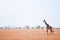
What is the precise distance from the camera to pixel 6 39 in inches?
167

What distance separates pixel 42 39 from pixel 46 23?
107cm

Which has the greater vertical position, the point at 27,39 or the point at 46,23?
the point at 46,23

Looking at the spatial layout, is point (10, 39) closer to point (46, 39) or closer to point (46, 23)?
point (46, 39)

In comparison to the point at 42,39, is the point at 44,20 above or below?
above

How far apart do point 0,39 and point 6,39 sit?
0.38 ft

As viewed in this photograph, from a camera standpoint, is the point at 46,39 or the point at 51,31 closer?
the point at 46,39

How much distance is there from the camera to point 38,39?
4.24 m

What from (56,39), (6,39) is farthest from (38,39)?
(6,39)

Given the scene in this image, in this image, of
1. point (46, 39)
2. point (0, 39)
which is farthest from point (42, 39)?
point (0, 39)

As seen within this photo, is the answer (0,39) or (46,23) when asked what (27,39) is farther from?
(46,23)

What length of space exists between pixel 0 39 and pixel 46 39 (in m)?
0.89

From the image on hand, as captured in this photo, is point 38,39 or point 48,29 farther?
point 48,29

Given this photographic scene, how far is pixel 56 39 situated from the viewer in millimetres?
4270

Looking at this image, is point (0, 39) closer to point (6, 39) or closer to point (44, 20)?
point (6, 39)
